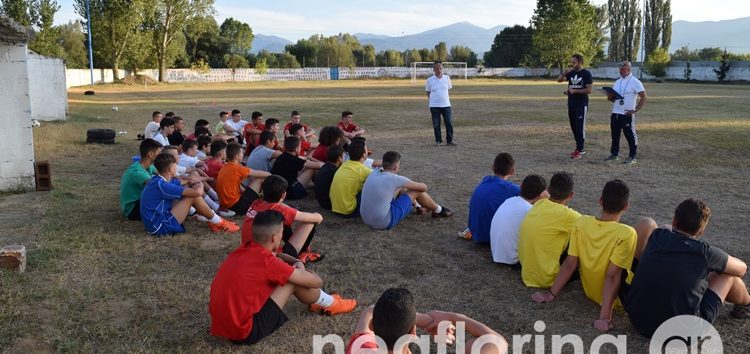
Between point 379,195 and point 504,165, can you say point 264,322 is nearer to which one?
point 379,195

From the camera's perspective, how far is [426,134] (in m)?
15.1

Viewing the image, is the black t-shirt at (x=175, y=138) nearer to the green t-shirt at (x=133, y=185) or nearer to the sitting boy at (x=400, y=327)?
the green t-shirt at (x=133, y=185)

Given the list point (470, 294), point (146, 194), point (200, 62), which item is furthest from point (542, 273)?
point (200, 62)

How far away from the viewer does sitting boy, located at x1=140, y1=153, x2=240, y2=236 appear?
602cm

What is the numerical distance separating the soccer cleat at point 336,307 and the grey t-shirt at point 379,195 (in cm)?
202

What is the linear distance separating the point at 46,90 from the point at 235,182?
17.5 meters

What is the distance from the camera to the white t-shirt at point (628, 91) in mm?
10156

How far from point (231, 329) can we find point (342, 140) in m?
5.23

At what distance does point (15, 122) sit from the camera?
27.9 ft

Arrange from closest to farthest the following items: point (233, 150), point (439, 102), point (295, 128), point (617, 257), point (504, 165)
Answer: point (617, 257) → point (504, 165) → point (233, 150) → point (295, 128) → point (439, 102)

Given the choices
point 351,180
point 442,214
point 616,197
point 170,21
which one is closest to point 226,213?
point 351,180

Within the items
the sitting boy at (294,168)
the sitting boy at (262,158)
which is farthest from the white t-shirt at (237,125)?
the sitting boy at (294,168)

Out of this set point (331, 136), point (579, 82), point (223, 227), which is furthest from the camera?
point (579, 82)

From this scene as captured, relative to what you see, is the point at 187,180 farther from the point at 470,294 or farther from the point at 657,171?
the point at 657,171
